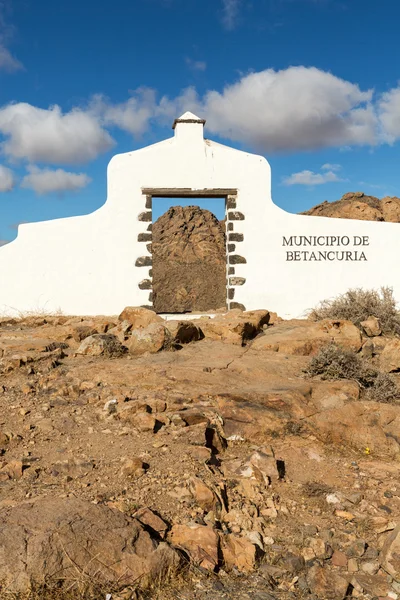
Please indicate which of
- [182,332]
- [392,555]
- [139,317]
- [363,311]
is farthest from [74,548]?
[363,311]

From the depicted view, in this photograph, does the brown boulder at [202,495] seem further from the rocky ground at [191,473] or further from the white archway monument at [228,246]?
the white archway monument at [228,246]

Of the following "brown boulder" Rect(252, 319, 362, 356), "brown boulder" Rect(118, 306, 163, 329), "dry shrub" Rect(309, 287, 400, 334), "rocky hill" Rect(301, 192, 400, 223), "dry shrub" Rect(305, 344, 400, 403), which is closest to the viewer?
"dry shrub" Rect(305, 344, 400, 403)

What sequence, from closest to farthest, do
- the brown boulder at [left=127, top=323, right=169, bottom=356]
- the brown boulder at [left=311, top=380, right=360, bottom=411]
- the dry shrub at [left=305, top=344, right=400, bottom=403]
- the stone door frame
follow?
the brown boulder at [left=311, top=380, right=360, bottom=411] < the dry shrub at [left=305, top=344, right=400, bottom=403] < the brown boulder at [left=127, top=323, right=169, bottom=356] < the stone door frame

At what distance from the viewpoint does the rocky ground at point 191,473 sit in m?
3.51

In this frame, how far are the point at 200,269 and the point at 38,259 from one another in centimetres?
2228

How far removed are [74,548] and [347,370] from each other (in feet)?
14.9

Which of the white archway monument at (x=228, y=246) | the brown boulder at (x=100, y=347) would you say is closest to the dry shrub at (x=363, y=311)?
the white archway monument at (x=228, y=246)

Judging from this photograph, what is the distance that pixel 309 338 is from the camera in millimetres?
8477

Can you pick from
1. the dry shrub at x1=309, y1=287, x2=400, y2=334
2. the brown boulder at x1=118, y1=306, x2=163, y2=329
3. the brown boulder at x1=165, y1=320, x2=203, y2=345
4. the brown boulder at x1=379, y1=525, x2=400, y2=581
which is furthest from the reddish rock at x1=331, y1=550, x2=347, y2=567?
the dry shrub at x1=309, y1=287, x2=400, y2=334

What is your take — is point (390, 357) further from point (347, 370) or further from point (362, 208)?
point (362, 208)

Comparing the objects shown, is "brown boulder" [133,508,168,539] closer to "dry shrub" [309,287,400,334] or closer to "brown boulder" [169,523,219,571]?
"brown boulder" [169,523,219,571]

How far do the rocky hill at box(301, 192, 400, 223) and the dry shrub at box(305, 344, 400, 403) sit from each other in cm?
1246

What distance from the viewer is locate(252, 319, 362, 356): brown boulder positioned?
830 cm

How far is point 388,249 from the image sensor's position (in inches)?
505
